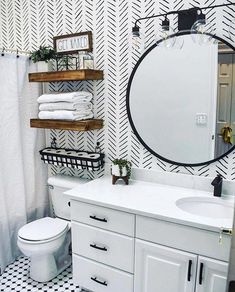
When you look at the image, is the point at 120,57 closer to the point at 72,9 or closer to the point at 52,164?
the point at 72,9

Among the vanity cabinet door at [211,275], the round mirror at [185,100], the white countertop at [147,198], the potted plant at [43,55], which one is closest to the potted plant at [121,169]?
the white countertop at [147,198]

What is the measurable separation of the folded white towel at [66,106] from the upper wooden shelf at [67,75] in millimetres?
192

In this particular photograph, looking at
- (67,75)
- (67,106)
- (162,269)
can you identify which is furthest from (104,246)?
(67,75)

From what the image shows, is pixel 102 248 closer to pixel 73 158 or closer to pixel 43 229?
pixel 43 229

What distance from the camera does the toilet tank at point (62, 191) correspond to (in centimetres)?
240

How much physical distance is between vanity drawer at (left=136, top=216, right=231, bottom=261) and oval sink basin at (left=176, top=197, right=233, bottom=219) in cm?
24

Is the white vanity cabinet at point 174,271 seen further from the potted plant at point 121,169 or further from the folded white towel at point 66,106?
the folded white towel at point 66,106

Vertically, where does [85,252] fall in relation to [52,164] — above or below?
below

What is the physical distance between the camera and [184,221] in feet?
5.05

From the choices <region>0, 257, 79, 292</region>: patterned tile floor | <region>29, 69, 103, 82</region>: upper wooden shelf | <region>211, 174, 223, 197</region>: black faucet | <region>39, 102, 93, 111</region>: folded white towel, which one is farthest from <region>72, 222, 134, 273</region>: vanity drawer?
<region>29, 69, 103, 82</region>: upper wooden shelf

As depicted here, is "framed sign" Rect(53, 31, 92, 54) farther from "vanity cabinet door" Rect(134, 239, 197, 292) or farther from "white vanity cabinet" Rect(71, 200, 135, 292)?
"vanity cabinet door" Rect(134, 239, 197, 292)

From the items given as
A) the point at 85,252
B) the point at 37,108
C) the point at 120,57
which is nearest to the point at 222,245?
the point at 85,252

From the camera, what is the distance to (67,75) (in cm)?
219

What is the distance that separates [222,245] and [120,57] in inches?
58.4
